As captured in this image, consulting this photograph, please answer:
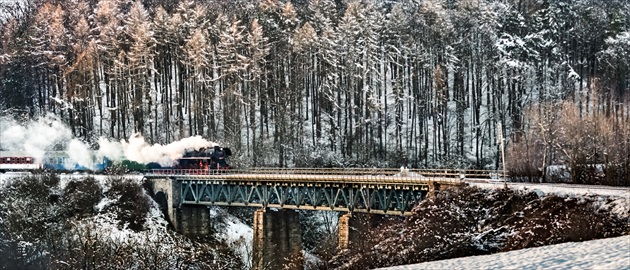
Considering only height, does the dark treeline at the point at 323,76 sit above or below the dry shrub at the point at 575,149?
above

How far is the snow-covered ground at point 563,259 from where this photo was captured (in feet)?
49.0

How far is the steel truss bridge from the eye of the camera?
116 ft

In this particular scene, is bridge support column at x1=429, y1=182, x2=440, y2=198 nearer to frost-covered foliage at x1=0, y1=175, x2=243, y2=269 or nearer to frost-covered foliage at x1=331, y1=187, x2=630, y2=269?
frost-covered foliage at x1=331, y1=187, x2=630, y2=269

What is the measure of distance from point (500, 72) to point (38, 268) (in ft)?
182

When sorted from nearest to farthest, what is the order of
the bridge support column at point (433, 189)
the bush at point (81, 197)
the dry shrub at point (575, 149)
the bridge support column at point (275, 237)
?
the bridge support column at point (433, 189), the dry shrub at point (575, 149), the bridge support column at point (275, 237), the bush at point (81, 197)

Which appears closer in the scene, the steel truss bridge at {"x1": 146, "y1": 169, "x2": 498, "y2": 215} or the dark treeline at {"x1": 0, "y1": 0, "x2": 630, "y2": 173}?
the steel truss bridge at {"x1": 146, "y1": 169, "x2": 498, "y2": 215}

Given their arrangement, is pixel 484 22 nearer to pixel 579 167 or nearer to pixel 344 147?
pixel 344 147

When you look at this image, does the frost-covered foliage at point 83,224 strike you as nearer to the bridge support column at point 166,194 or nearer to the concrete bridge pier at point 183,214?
the bridge support column at point 166,194

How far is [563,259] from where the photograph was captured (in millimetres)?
16484

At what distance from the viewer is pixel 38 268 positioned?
37.4 meters

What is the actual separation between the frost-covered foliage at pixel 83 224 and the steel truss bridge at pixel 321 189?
386 cm

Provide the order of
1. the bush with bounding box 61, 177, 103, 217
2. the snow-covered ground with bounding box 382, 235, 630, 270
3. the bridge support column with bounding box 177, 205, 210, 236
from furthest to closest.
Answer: the bridge support column with bounding box 177, 205, 210, 236, the bush with bounding box 61, 177, 103, 217, the snow-covered ground with bounding box 382, 235, 630, 270

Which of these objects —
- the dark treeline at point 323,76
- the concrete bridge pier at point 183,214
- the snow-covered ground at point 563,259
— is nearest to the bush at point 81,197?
the concrete bridge pier at point 183,214

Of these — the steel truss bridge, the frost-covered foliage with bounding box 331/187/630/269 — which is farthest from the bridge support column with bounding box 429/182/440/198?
the frost-covered foliage with bounding box 331/187/630/269
